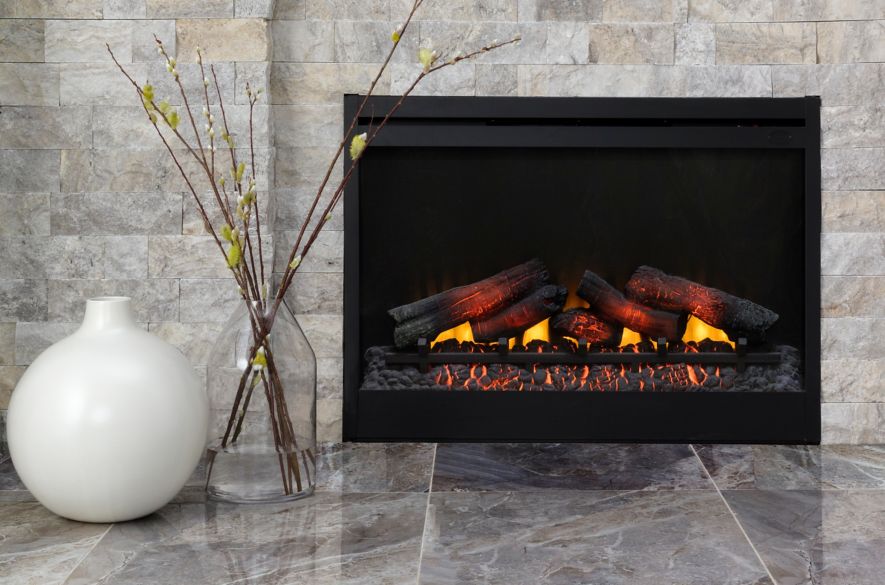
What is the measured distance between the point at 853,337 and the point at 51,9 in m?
2.30

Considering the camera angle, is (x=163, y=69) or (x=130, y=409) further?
(x=163, y=69)

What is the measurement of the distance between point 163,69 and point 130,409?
40.1 inches

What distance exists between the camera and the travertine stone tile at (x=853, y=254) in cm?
263

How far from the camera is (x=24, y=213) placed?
8.31ft

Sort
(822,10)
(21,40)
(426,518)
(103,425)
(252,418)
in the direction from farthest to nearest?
(822,10) → (21,40) → (252,418) → (426,518) → (103,425)

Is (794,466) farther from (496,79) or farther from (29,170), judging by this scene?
(29,170)

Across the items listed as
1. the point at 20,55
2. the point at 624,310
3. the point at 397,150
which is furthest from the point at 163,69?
the point at 624,310

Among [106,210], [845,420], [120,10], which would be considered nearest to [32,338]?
[106,210]

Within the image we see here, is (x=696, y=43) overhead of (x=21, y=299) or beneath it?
overhead

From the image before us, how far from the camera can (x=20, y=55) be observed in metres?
2.52

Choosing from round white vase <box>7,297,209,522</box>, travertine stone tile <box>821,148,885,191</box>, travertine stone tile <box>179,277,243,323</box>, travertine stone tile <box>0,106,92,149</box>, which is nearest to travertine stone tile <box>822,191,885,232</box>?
travertine stone tile <box>821,148,885,191</box>

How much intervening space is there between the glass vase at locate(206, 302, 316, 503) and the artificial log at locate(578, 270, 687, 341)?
89cm

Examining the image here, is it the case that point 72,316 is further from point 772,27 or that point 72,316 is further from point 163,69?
point 772,27

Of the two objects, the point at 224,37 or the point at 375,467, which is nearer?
the point at 375,467
